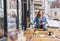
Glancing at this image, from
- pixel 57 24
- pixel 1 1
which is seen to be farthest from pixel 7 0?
pixel 57 24

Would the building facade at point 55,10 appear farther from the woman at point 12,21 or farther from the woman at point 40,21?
the woman at point 12,21

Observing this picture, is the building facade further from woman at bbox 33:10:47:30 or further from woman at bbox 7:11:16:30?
woman at bbox 7:11:16:30

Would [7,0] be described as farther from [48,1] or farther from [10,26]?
[48,1]

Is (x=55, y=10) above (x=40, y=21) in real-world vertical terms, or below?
above

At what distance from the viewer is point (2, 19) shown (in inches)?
44.0

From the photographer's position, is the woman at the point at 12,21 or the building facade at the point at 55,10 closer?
the woman at the point at 12,21

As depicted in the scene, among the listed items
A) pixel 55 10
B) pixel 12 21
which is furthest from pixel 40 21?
pixel 12 21

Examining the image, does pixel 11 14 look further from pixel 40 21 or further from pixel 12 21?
pixel 40 21

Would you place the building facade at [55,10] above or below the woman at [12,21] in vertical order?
above

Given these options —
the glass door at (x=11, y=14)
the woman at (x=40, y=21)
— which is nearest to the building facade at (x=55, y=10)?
the woman at (x=40, y=21)

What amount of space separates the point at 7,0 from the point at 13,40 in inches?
12.8

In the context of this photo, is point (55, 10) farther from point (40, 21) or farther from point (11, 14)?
point (11, 14)

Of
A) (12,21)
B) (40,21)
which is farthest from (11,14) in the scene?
(40,21)

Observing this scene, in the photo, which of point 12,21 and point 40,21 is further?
point 40,21
